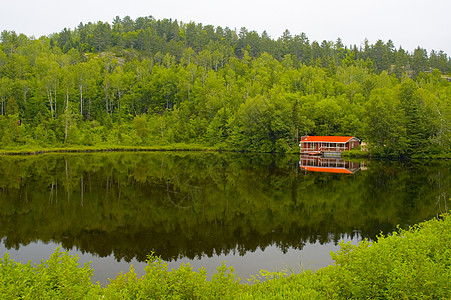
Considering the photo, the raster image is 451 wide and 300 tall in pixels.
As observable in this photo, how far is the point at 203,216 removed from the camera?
16.8 metres

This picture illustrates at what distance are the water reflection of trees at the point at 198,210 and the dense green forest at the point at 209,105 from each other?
1275 inches

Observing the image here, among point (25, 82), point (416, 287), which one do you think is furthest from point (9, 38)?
point (416, 287)

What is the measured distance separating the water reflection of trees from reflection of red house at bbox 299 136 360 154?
109 ft

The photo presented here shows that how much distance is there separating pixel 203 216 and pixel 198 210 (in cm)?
125

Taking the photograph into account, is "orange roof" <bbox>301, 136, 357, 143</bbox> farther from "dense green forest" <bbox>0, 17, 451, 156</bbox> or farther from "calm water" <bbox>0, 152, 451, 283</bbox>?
"calm water" <bbox>0, 152, 451, 283</bbox>

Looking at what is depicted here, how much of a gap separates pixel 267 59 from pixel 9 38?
8549 centimetres

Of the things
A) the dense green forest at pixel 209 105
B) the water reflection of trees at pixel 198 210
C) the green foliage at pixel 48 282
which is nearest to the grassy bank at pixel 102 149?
the dense green forest at pixel 209 105

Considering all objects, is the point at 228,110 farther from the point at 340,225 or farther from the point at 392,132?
the point at 340,225

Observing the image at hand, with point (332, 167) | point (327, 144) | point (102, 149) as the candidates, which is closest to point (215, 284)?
point (332, 167)

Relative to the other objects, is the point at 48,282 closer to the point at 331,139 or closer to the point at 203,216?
the point at 203,216

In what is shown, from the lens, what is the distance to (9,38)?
367 feet

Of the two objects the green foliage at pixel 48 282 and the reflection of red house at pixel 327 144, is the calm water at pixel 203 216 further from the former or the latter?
the reflection of red house at pixel 327 144

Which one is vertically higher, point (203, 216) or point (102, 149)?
point (203, 216)

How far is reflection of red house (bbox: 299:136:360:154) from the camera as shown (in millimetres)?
63750
